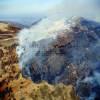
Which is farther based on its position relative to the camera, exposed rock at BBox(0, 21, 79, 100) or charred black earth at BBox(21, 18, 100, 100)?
exposed rock at BBox(0, 21, 79, 100)

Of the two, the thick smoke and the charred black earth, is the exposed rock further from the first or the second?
the thick smoke

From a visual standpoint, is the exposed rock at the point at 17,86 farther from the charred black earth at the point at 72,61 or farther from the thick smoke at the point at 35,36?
the thick smoke at the point at 35,36

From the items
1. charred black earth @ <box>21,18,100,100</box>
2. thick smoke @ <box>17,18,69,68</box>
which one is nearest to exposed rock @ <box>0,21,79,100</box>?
charred black earth @ <box>21,18,100,100</box>

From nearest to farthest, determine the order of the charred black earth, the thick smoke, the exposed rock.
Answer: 1. the charred black earth
2. the exposed rock
3. the thick smoke

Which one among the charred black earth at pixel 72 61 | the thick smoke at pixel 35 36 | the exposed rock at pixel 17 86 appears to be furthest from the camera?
the thick smoke at pixel 35 36

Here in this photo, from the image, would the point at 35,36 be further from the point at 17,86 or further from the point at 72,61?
the point at 17,86

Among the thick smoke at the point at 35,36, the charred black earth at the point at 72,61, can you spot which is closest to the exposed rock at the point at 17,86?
the charred black earth at the point at 72,61

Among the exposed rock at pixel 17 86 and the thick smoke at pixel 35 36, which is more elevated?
the thick smoke at pixel 35 36

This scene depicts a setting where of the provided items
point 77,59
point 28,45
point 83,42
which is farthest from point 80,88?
point 28,45

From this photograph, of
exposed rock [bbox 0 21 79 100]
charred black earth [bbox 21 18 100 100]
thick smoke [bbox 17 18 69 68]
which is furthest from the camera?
thick smoke [bbox 17 18 69 68]

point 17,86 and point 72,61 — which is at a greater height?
point 72,61

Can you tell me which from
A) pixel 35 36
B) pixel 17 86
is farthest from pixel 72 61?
pixel 17 86

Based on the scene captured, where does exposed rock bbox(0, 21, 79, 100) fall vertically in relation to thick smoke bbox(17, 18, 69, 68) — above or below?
below
